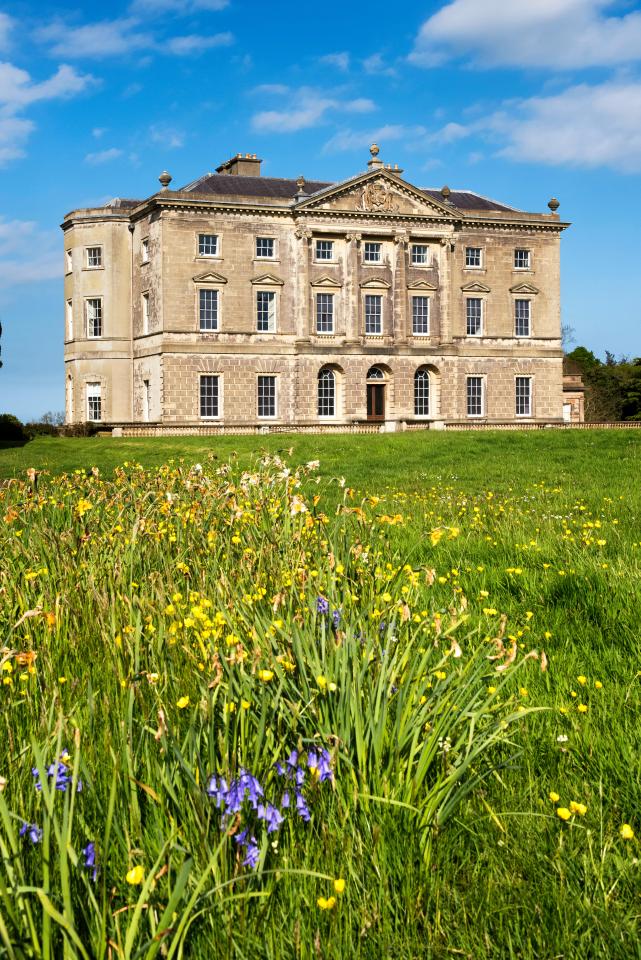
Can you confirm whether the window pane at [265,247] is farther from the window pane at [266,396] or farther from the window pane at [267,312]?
the window pane at [266,396]

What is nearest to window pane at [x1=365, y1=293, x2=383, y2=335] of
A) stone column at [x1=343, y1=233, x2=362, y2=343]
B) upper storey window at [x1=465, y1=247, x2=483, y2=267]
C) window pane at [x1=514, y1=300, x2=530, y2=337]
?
stone column at [x1=343, y1=233, x2=362, y2=343]

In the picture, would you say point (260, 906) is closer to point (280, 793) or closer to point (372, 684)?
point (280, 793)

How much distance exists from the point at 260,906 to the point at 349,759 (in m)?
0.64

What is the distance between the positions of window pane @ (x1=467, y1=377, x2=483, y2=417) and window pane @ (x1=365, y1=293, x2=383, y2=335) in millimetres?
6739

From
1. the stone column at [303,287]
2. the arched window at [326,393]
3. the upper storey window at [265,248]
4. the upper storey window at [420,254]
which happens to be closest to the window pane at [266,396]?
the arched window at [326,393]

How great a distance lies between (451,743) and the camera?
3939 mm

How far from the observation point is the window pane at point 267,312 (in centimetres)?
4988

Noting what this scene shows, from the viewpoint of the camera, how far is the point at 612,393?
77.6 meters

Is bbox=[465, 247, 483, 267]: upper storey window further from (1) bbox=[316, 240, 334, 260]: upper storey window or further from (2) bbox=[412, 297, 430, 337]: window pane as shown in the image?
(1) bbox=[316, 240, 334, 260]: upper storey window

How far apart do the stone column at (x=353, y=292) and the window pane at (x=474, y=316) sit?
724cm

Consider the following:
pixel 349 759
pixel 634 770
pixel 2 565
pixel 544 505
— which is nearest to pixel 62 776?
pixel 349 759

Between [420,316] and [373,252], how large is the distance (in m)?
4.59

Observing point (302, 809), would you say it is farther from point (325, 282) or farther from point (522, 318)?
point (522, 318)

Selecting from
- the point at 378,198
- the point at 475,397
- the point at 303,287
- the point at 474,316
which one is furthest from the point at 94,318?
the point at 475,397
